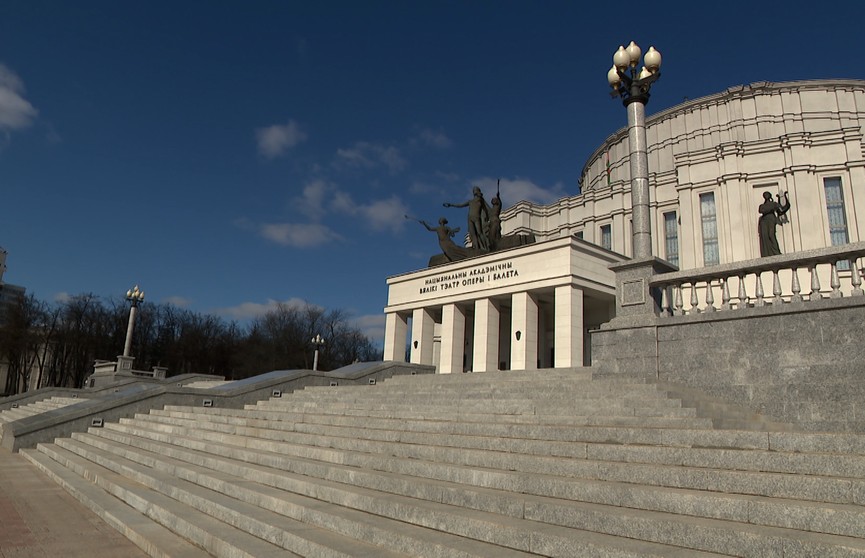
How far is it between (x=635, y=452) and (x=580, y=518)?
170 centimetres

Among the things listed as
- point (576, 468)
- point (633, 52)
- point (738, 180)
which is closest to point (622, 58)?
point (633, 52)

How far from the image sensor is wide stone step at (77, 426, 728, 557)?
11.6 ft

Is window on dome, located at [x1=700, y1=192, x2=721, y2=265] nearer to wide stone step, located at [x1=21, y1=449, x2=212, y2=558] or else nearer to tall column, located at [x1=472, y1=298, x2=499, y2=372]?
tall column, located at [x1=472, y1=298, x2=499, y2=372]

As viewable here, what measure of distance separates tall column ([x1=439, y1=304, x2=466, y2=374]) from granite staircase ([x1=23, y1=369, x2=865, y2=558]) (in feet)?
49.9

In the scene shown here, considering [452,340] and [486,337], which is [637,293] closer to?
[486,337]

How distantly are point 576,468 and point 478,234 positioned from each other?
21441mm

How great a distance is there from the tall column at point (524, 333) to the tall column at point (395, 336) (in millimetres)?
7863

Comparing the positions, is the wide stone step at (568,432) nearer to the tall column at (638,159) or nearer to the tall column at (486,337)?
the tall column at (638,159)

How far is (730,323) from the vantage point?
8.89 metres

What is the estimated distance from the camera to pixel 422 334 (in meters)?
27.3

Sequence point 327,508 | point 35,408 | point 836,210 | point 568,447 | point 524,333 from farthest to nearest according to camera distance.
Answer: point 836,210
point 524,333
point 35,408
point 568,447
point 327,508

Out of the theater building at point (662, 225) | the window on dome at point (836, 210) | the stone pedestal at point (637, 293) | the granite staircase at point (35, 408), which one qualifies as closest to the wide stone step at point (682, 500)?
the stone pedestal at point (637, 293)

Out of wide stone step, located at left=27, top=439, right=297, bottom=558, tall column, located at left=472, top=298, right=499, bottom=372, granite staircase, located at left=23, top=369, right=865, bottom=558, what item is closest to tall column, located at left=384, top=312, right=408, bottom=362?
tall column, located at left=472, top=298, right=499, bottom=372

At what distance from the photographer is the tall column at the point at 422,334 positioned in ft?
89.0
